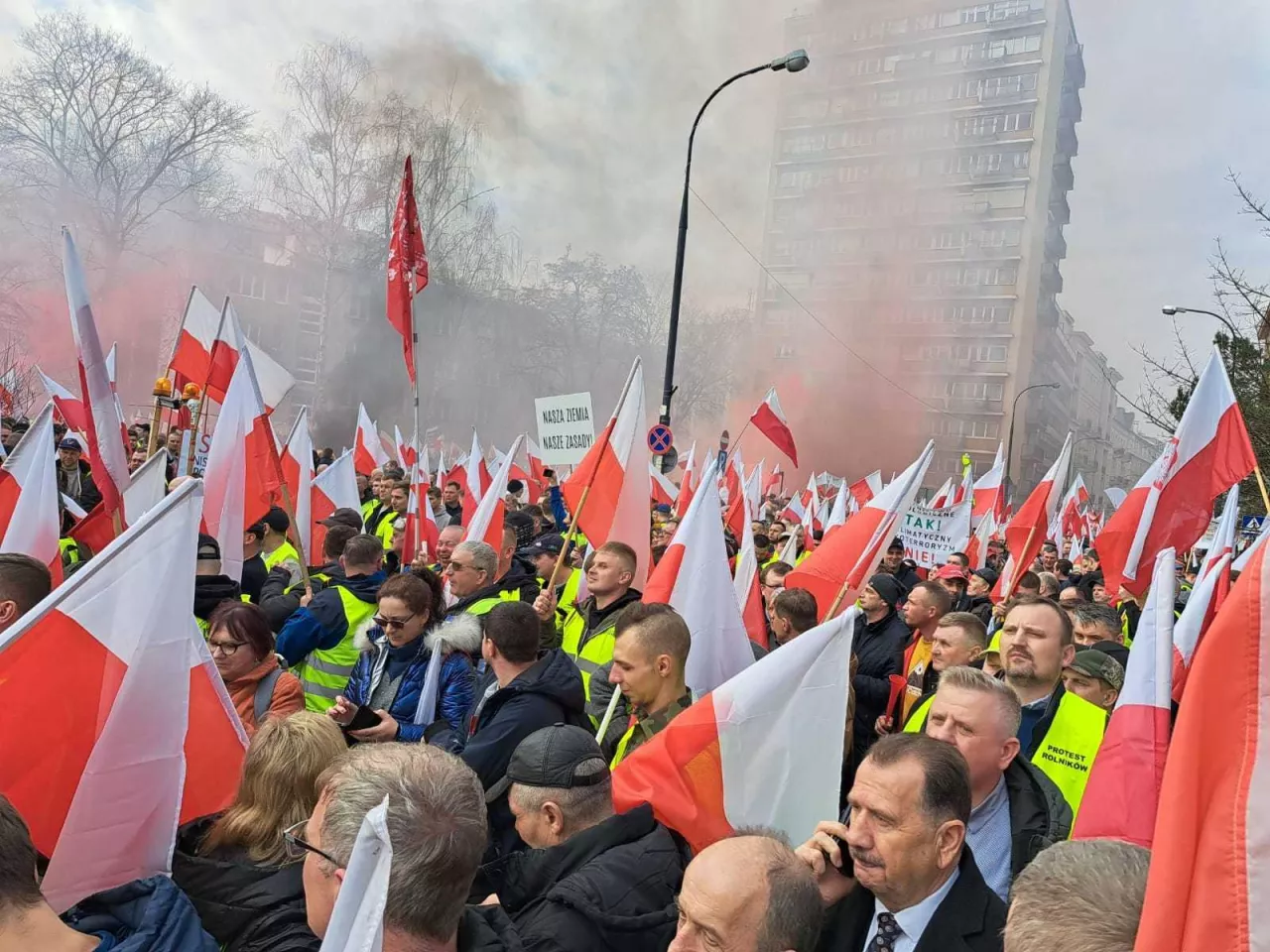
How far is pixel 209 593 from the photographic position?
15.7 feet

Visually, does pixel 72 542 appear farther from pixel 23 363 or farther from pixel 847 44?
pixel 847 44

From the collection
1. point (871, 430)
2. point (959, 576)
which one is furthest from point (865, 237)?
point (959, 576)

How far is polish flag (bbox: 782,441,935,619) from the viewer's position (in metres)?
5.25

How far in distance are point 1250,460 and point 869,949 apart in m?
5.60

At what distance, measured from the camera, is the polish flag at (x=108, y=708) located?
239cm

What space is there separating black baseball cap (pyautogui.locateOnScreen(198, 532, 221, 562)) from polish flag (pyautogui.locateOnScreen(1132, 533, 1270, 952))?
4.56m

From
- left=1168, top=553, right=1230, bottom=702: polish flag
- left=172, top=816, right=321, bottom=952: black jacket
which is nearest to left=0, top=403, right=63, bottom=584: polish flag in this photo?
left=172, top=816, right=321, bottom=952: black jacket

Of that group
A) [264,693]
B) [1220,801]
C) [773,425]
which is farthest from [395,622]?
[773,425]

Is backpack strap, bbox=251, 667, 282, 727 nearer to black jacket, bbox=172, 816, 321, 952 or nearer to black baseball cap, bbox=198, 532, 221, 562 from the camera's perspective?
black jacket, bbox=172, 816, 321, 952

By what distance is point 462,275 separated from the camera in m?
39.6

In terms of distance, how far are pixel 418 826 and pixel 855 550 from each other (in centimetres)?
374

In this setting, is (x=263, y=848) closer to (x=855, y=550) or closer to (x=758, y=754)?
(x=758, y=754)

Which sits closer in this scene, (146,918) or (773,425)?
(146,918)

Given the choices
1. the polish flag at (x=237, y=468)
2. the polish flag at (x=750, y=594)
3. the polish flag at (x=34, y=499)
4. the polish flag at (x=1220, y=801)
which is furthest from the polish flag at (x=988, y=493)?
the polish flag at (x=1220, y=801)
